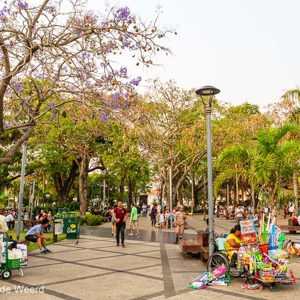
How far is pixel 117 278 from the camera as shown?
7.80 meters

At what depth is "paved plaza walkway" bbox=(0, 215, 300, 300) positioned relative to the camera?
6.35 metres

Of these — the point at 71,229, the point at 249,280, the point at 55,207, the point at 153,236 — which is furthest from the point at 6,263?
the point at 55,207

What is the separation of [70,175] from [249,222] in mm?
32470

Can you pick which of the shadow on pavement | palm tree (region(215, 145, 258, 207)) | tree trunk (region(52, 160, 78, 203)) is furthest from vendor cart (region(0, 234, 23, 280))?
tree trunk (region(52, 160, 78, 203))

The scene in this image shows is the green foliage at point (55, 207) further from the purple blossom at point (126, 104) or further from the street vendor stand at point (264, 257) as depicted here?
the street vendor stand at point (264, 257)

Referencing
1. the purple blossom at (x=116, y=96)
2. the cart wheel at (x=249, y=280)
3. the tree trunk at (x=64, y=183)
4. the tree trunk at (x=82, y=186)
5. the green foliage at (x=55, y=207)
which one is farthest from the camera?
the tree trunk at (x=64, y=183)

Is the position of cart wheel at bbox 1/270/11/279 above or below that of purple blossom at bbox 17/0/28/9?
below

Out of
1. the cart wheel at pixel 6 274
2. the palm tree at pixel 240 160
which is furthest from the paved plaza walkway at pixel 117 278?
the palm tree at pixel 240 160

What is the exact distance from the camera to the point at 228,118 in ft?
103

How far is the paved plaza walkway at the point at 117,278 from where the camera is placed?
6.35 m

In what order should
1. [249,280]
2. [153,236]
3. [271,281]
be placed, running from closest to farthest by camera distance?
1. [271,281]
2. [249,280]
3. [153,236]

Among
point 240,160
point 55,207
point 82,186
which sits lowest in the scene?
point 55,207

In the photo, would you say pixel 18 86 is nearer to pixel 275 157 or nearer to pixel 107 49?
pixel 107 49

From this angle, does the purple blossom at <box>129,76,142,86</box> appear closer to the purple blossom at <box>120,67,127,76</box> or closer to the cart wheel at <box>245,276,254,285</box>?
the purple blossom at <box>120,67,127,76</box>
